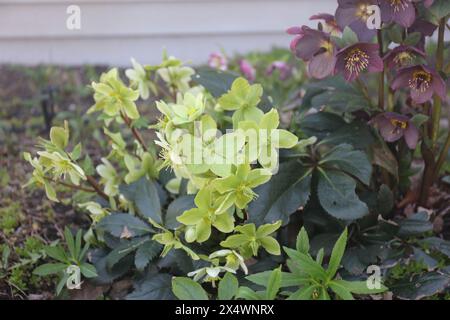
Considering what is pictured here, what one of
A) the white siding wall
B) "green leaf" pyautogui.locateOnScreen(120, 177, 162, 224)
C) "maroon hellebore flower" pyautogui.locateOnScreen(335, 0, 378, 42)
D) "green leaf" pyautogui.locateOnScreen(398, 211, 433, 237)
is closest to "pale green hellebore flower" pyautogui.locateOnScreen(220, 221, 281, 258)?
"green leaf" pyautogui.locateOnScreen(120, 177, 162, 224)

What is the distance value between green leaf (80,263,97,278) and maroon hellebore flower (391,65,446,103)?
2.62 feet

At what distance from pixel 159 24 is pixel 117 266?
184cm

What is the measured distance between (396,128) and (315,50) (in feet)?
0.83

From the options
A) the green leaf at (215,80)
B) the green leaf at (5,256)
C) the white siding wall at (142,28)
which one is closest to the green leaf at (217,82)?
the green leaf at (215,80)

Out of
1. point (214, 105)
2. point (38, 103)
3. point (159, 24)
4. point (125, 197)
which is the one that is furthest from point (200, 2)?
point (125, 197)

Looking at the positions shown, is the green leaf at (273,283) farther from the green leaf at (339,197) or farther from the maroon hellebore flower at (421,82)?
the maroon hellebore flower at (421,82)

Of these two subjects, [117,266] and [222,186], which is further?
[117,266]

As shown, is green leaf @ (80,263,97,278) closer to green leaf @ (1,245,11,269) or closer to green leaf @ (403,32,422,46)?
green leaf @ (1,245,11,269)

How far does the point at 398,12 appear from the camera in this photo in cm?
126

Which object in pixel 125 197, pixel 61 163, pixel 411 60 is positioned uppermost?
pixel 411 60

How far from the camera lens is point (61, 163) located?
136cm

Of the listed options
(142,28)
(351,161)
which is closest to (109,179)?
(351,161)
